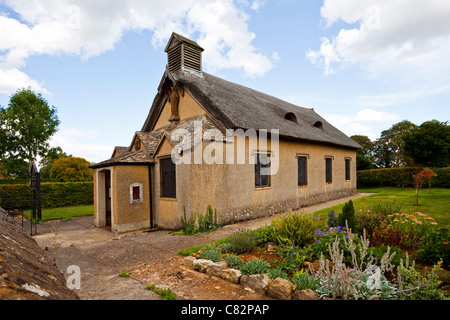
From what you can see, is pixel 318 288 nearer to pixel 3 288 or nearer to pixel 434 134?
pixel 3 288

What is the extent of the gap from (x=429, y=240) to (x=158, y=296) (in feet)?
18.2

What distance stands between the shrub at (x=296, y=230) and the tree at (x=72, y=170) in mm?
29847

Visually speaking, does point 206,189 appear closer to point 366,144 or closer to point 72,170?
point 72,170

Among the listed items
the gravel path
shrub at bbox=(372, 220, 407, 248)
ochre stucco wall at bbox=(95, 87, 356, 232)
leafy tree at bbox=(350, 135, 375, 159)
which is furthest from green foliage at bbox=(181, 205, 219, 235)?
leafy tree at bbox=(350, 135, 375, 159)

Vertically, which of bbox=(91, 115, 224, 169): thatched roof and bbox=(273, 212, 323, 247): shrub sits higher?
bbox=(91, 115, 224, 169): thatched roof

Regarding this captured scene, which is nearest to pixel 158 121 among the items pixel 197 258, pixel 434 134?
pixel 197 258

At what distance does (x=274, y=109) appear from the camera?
16078 millimetres

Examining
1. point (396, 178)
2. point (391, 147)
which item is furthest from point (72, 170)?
point (391, 147)

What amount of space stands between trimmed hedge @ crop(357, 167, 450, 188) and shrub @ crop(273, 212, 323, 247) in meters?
22.4

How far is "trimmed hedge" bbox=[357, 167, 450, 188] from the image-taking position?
22.1 m

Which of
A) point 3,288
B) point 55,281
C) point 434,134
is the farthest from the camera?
point 434,134

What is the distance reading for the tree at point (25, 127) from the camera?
3042 cm

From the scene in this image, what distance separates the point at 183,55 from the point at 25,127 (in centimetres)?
2854

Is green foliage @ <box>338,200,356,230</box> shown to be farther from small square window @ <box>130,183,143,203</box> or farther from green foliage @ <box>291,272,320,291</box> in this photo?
small square window @ <box>130,183,143,203</box>
